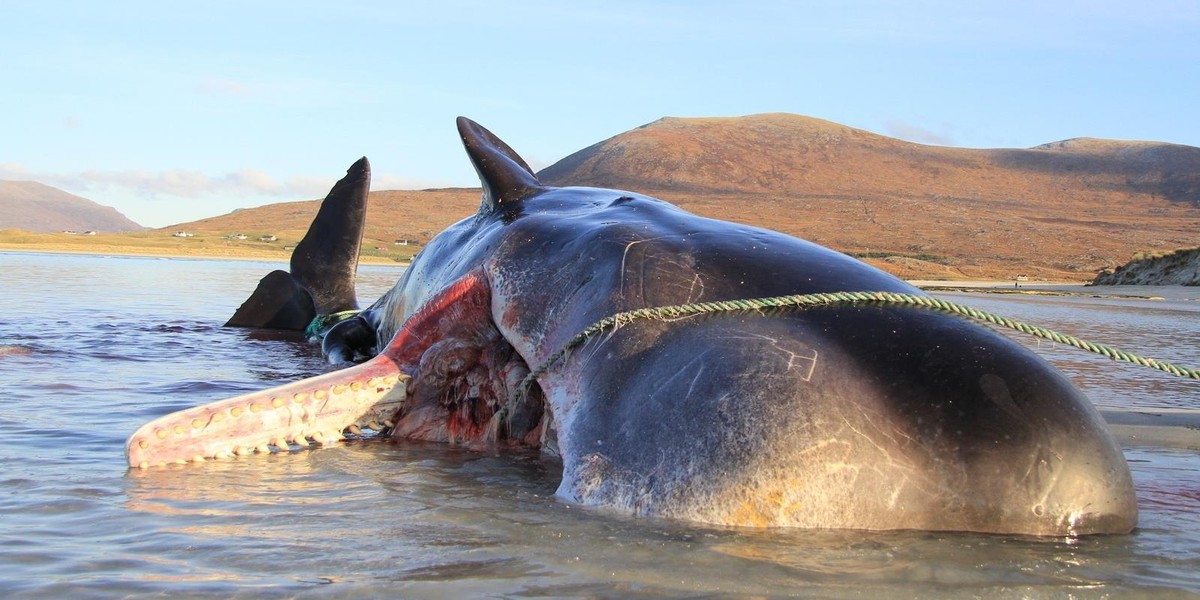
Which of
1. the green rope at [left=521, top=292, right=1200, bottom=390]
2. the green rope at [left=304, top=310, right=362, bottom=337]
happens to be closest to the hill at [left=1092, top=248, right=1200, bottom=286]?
the green rope at [left=304, top=310, right=362, bottom=337]

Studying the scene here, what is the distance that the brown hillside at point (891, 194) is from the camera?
6309cm

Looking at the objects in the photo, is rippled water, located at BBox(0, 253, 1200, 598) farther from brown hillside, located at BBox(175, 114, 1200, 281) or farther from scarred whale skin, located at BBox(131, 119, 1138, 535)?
brown hillside, located at BBox(175, 114, 1200, 281)

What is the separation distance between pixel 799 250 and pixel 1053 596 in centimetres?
187

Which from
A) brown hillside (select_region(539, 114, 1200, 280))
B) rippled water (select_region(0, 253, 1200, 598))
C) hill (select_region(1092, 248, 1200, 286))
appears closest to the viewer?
rippled water (select_region(0, 253, 1200, 598))

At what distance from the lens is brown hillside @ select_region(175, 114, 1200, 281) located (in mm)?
63094

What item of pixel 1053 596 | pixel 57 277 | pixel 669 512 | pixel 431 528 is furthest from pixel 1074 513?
pixel 57 277

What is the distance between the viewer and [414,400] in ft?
17.0

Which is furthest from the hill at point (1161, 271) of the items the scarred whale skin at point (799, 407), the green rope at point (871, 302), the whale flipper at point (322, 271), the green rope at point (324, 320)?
the scarred whale skin at point (799, 407)

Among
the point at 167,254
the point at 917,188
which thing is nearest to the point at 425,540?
the point at 167,254

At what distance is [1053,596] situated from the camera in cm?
285

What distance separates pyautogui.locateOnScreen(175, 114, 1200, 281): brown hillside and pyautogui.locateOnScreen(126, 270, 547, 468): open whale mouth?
46.7 metres

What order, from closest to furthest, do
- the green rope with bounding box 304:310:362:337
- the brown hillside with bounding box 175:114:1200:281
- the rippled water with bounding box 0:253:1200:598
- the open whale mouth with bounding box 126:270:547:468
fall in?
the rippled water with bounding box 0:253:1200:598 → the open whale mouth with bounding box 126:270:547:468 → the green rope with bounding box 304:310:362:337 → the brown hillside with bounding box 175:114:1200:281

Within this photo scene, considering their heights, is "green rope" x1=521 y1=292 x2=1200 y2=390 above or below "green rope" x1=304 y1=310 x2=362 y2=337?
above

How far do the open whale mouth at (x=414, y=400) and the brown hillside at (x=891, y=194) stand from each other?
153ft
